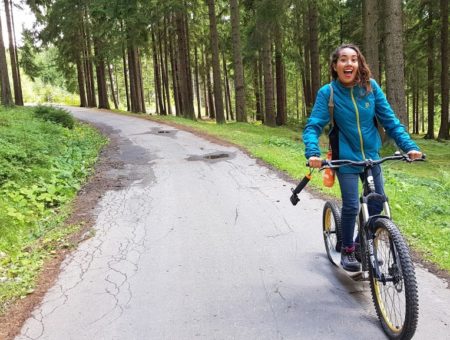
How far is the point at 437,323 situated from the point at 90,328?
2843 millimetres

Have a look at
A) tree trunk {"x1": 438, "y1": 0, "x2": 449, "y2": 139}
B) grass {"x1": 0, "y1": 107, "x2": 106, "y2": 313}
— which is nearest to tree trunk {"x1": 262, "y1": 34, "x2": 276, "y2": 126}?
tree trunk {"x1": 438, "y1": 0, "x2": 449, "y2": 139}

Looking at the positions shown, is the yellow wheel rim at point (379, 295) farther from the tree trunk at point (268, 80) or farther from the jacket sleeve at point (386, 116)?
the tree trunk at point (268, 80)

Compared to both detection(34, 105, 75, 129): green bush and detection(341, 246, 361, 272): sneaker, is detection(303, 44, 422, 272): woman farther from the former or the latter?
detection(34, 105, 75, 129): green bush

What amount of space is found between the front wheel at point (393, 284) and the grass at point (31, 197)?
3.37 m

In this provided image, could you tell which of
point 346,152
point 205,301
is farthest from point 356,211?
point 205,301

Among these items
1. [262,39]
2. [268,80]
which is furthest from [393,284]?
[268,80]

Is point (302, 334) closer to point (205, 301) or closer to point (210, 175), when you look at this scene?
point (205, 301)

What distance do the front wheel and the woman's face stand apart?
1251 mm

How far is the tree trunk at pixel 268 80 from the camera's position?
70.7 feet

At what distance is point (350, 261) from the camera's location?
417 cm

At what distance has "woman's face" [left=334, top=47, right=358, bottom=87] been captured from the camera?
385 cm

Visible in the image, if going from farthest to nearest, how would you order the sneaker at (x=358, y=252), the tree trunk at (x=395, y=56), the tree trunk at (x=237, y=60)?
1. the tree trunk at (x=237, y=60)
2. the tree trunk at (x=395, y=56)
3. the sneaker at (x=358, y=252)

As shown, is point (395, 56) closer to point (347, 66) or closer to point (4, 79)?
point (347, 66)

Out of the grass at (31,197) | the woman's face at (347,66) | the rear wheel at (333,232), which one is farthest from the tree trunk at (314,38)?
the woman's face at (347,66)
